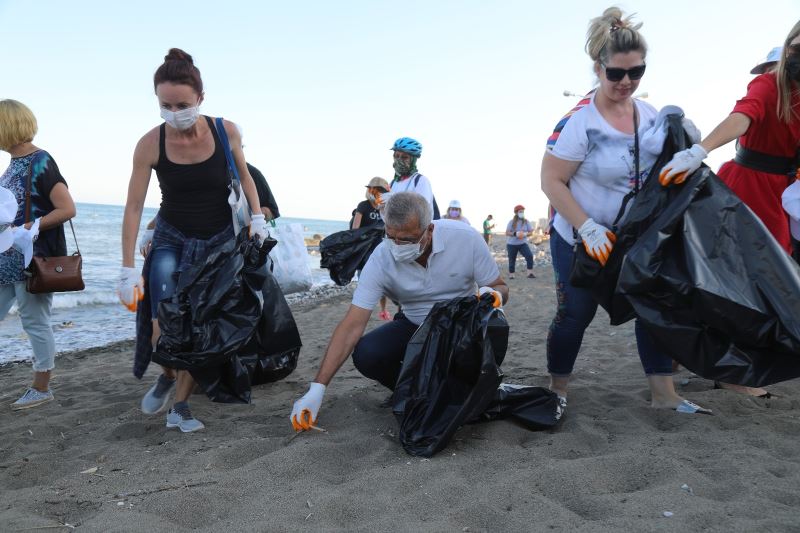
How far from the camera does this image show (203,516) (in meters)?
2.01

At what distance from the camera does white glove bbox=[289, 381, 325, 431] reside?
2.72 m

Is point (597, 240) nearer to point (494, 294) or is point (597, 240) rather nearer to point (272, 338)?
point (494, 294)

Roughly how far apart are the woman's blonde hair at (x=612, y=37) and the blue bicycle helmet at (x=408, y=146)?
99.4 inches

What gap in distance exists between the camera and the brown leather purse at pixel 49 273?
138 inches

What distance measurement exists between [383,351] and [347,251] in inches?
85.3

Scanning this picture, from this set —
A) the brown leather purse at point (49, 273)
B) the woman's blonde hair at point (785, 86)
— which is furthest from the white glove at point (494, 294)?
the brown leather purse at point (49, 273)

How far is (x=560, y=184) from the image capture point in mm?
2762

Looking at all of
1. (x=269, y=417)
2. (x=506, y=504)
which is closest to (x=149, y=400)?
(x=269, y=417)

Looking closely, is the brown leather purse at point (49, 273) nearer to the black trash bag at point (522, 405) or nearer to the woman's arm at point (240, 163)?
the woman's arm at point (240, 163)

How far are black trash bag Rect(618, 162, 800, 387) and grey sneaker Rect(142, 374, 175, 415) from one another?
96.0 inches

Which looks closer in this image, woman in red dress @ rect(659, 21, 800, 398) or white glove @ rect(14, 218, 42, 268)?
woman in red dress @ rect(659, 21, 800, 398)

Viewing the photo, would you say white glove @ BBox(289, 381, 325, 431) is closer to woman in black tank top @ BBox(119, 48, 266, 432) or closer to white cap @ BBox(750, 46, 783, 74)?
woman in black tank top @ BBox(119, 48, 266, 432)

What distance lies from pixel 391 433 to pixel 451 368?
18.1 inches

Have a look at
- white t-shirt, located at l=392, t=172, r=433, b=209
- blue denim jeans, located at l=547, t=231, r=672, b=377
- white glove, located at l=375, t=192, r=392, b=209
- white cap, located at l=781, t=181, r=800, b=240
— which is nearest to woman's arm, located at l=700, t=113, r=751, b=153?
white cap, located at l=781, t=181, r=800, b=240
